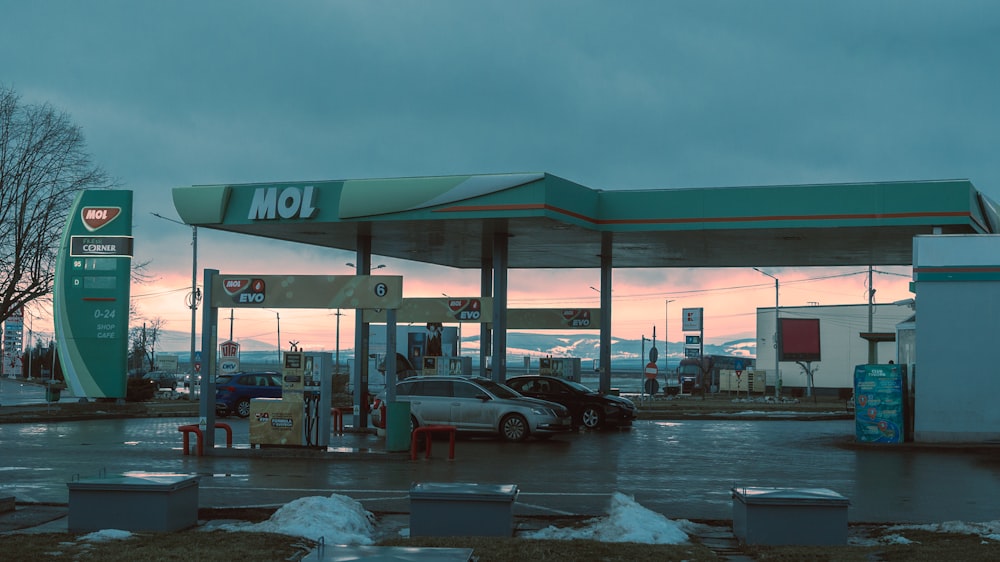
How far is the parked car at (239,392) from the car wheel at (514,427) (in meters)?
13.1

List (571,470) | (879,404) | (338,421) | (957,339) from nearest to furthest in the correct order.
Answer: (571,470), (957,339), (879,404), (338,421)

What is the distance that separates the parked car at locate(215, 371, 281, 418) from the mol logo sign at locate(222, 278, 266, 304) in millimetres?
14898

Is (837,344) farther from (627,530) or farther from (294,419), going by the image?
(627,530)

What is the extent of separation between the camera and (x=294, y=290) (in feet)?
70.0

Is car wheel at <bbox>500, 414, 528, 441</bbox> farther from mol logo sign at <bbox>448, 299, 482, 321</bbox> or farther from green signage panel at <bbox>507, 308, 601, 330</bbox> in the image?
green signage panel at <bbox>507, 308, 601, 330</bbox>

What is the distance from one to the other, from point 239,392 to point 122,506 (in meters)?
26.1

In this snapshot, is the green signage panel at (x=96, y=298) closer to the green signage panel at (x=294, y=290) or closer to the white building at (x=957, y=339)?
the green signage panel at (x=294, y=290)

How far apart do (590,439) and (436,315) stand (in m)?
8.52

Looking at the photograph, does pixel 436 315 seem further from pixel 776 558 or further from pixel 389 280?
pixel 776 558

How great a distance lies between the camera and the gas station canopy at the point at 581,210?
25.9 metres

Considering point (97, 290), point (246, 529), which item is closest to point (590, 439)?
point (246, 529)

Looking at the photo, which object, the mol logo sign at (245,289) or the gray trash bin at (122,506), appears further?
the mol logo sign at (245,289)

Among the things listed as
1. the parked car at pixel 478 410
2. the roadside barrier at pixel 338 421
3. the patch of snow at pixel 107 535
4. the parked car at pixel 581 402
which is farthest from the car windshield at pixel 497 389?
the patch of snow at pixel 107 535

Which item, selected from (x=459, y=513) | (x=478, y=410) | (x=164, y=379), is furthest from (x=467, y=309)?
(x=164, y=379)
